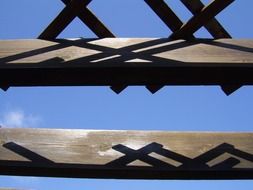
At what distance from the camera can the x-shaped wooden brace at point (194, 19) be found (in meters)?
2.96

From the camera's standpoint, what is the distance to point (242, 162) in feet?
11.9

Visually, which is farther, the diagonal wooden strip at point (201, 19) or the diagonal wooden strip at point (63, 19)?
the diagonal wooden strip at point (63, 19)

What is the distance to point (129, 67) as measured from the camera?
2.84 meters

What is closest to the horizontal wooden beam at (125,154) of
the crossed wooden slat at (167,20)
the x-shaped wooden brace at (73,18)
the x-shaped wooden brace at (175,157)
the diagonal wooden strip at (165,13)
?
the x-shaped wooden brace at (175,157)

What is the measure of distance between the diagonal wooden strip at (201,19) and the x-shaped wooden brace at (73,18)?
20.9 inches

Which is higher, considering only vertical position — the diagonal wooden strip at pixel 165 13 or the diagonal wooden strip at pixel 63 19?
the diagonal wooden strip at pixel 63 19

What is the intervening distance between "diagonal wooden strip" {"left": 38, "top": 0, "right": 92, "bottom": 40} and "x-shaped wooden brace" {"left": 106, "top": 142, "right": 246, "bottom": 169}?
1.16 metres

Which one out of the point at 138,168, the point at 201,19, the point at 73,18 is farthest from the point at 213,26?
the point at 138,168

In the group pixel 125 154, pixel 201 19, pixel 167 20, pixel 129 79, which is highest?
pixel 167 20

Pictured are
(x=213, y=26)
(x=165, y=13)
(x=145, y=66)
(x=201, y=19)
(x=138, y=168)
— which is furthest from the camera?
(x=138, y=168)

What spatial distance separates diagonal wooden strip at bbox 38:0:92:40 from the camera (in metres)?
3.09

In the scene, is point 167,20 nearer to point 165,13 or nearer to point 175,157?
point 165,13

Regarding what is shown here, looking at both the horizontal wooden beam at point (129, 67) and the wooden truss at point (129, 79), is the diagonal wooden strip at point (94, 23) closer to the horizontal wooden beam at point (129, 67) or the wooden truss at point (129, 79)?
the wooden truss at point (129, 79)

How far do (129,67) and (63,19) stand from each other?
690mm
